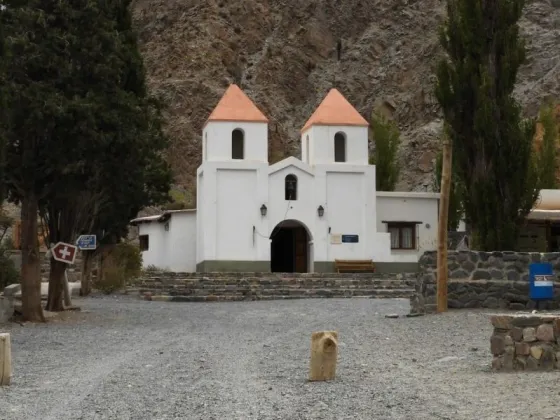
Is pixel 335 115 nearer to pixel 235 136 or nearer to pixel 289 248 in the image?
pixel 235 136

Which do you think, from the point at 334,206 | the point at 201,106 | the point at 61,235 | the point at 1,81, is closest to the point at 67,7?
the point at 1,81

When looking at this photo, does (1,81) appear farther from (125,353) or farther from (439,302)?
(439,302)

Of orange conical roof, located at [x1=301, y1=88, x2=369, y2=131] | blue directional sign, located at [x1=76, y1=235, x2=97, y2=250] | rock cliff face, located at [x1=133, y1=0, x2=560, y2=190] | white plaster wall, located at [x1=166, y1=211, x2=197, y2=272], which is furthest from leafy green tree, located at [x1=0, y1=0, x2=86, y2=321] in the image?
rock cliff face, located at [x1=133, y1=0, x2=560, y2=190]

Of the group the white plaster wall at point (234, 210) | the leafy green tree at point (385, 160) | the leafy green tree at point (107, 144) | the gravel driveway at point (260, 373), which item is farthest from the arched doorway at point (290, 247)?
the gravel driveway at point (260, 373)

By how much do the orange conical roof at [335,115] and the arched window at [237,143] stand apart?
300 cm

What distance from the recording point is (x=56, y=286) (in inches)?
889

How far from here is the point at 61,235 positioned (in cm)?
2122

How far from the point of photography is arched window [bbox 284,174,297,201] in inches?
1451

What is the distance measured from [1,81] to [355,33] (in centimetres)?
5980

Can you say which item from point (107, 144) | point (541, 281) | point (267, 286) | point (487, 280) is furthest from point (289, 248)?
point (541, 281)

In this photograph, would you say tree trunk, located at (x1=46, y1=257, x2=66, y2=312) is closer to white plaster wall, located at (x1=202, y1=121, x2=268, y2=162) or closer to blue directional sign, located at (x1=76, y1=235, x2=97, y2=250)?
blue directional sign, located at (x1=76, y1=235, x2=97, y2=250)

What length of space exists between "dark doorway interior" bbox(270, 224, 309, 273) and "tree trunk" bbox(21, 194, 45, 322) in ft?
61.4

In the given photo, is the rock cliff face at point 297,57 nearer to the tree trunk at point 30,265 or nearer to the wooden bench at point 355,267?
the wooden bench at point 355,267

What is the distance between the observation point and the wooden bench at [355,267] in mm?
36094
